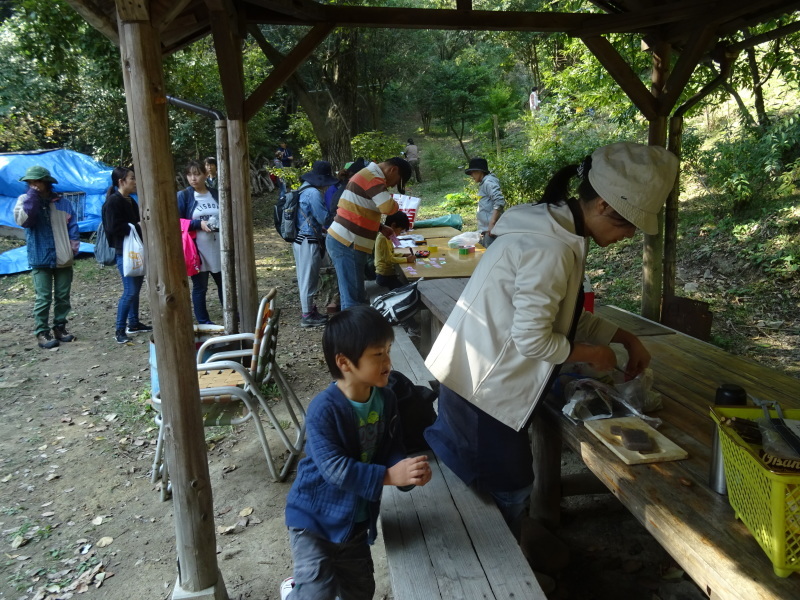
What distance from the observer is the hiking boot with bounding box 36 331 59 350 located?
6.60 metres

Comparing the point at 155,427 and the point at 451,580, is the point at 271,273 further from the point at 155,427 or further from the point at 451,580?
the point at 451,580

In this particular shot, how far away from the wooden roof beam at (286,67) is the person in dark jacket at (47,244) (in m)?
2.62

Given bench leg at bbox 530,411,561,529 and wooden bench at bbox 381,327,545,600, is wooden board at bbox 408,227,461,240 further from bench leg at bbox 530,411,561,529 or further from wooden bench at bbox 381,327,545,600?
wooden bench at bbox 381,327,545,600

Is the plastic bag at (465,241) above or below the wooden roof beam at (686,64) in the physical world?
below

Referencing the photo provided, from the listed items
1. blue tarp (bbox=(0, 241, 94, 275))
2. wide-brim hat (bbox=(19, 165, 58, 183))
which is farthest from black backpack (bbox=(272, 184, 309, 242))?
blue tarp (bbox=(0, 241, 94, 275))

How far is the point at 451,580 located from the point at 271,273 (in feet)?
28.6

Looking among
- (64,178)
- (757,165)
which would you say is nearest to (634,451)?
(757,165)

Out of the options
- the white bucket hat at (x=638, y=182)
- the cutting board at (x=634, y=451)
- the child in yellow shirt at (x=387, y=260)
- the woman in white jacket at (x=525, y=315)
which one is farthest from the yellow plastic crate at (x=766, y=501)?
the child in yellow shirt at (x=387, y=260)

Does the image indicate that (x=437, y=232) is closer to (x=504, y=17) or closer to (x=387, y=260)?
(x=387, y=260)

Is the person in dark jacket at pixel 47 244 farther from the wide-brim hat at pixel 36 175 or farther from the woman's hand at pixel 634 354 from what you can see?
the woman's hand at pixel 634 354

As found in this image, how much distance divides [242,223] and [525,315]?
3934 mm

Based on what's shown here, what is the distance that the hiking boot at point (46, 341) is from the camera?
6602 mm

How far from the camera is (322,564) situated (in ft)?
6.56

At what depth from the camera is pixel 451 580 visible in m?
1.95
